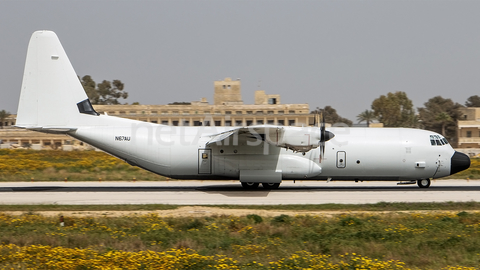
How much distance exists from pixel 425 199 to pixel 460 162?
15.3 ft

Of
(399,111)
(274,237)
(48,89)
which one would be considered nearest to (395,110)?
(399,111)

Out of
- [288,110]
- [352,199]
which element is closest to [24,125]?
[352,199]

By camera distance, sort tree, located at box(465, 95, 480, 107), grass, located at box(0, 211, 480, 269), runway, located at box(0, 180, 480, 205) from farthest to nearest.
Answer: tree, located at box(465, 95, 480, 107)
runway, located at box(0, 180, 480, 205)
grass, located at box(0, 211, 480, 269)

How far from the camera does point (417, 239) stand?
12.4 m

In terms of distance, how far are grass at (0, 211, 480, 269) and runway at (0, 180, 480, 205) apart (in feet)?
14.4

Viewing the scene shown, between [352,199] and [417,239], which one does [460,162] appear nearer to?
[352,199]

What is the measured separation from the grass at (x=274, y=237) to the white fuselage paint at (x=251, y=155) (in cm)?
745

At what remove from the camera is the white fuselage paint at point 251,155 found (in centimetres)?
2297

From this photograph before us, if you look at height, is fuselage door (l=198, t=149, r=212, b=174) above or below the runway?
above

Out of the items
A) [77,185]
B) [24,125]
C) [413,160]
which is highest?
[24,125]

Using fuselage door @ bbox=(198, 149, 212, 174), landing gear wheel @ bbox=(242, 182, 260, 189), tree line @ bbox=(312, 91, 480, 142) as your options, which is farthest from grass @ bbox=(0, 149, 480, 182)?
tree line @ bbox=(312, 91, 480, 142)

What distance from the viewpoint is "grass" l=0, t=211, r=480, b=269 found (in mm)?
10719

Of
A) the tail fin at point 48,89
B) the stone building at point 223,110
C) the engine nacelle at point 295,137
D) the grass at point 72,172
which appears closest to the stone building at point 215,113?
the stone building at point 223,110

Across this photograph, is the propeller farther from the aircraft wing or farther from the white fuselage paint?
the white fuselage paint
